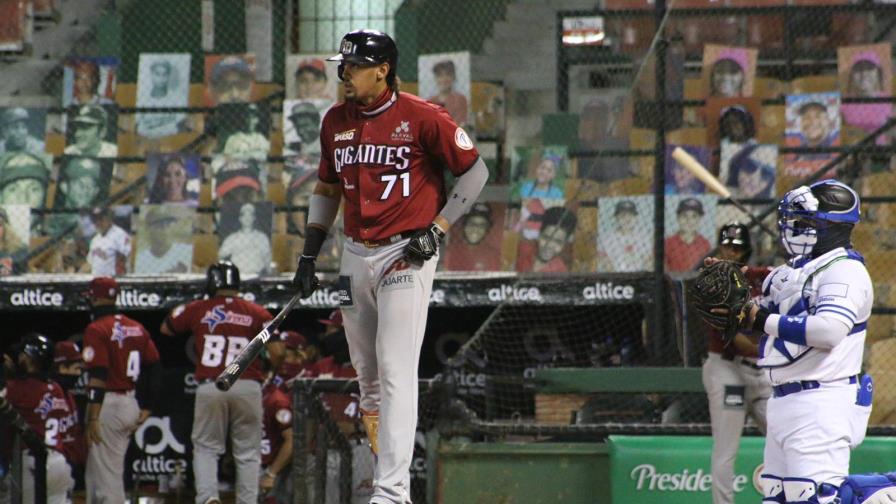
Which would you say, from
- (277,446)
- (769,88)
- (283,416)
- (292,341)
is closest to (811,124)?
(769,88)

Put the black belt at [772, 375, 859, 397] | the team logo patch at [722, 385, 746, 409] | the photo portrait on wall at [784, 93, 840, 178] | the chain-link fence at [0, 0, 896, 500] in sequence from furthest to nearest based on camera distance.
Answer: the photo portrait on wall at [784, 93, 840, 178] → the chain-link fence at [0, 0, 896, 500] → the team logo patch at [722, 385, 746, 409] → the black belt at [772, 375, 859, 397]

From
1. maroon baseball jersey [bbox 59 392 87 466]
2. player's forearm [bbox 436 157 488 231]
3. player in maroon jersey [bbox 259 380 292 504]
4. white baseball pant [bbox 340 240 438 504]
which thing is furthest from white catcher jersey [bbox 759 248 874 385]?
maroon baseball jersey [bbox 59 392 87 466]

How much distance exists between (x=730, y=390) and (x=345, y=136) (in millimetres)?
3133

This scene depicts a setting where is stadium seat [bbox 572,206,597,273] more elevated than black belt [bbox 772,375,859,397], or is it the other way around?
stadium seat [bbox 572,206,597,273]

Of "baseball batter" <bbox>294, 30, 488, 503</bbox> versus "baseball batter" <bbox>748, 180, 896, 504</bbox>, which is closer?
"baseball batter" <bbox>294, 30, 488, 503</bbox>

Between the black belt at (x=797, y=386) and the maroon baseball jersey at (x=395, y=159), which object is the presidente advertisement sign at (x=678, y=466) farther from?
the maroon baseball jersey at (x=395, y=159)

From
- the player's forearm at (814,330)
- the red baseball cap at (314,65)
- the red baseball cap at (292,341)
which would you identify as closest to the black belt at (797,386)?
the player's forearm at (814,330)

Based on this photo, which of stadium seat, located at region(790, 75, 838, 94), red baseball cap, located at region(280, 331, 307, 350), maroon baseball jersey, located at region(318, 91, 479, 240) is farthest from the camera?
stadium seat, located at region(790, 75, 838, 94)

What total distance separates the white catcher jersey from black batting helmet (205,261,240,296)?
443cm

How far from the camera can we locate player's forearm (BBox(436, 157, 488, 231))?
5113 mm

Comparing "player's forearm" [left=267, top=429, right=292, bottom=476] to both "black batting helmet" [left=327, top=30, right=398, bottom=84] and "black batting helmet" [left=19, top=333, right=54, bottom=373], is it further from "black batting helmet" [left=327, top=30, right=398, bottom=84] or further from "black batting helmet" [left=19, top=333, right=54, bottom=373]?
"black batting helmet" [left=327, top=30, right=398, bottom=84]

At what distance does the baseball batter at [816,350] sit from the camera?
514cm

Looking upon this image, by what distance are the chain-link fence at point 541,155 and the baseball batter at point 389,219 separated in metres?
4.61

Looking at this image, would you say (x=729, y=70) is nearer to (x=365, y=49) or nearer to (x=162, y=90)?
(x=162, y=90)
